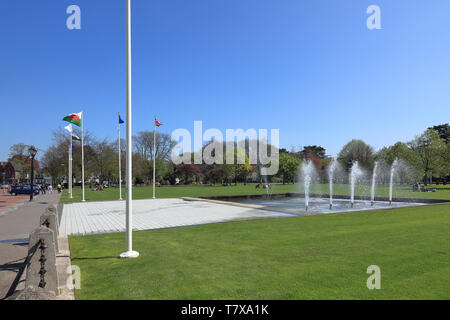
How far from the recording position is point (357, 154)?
79562 millimetres

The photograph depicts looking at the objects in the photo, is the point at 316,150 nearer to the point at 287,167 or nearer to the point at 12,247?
the point at 287,167

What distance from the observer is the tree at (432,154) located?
53500 mm

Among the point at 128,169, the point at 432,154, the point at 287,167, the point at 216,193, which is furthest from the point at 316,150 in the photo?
the point at 128,169

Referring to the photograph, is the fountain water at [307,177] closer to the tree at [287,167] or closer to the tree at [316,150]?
the tree at [287,167]

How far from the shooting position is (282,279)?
5148mm

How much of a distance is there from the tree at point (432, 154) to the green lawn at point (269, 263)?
5435cm

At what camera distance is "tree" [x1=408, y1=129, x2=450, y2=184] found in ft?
176

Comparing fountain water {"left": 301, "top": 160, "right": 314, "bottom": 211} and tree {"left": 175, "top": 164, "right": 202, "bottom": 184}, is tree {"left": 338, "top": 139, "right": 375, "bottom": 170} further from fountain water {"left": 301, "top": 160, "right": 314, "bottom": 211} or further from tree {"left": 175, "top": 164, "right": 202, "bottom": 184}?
tree {"left": 175, "top": 164, "right": 202, "bottom": 184}

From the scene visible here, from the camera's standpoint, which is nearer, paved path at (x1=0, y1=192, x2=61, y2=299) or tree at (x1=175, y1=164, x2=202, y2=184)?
paved path at (x1=0, y1=192, x2=61, y2=299)

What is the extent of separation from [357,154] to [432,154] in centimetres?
2502

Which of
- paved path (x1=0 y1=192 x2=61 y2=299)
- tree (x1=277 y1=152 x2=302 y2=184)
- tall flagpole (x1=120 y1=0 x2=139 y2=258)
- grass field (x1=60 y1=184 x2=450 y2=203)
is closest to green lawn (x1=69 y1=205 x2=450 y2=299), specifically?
tall flagpole (x1=120 y1=0 x2=139 y2=258)

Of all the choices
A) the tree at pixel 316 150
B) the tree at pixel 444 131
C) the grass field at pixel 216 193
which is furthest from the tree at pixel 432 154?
the tree at pixel 316 150

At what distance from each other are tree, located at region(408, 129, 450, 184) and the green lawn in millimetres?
54355
